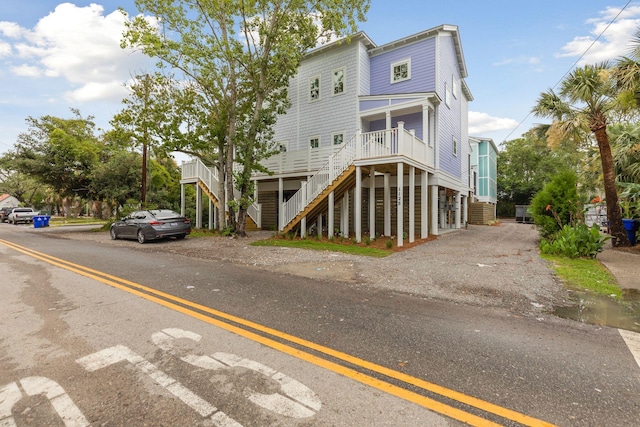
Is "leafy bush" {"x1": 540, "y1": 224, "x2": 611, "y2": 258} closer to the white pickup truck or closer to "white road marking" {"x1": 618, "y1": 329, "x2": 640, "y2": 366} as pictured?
"white road marking" {"x1": 618, "y1": 329, "x2": 640, "y2": 366}

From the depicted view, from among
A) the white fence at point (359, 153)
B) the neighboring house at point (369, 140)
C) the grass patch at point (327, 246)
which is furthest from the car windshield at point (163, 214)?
Answer: the white fence at point (359, 153)

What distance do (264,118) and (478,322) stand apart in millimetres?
12115

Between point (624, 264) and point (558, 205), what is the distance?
10.8 ft

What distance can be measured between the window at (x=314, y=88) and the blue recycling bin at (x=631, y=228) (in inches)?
586

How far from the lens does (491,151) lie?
107 ft

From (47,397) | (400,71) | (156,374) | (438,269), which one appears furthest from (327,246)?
(400,71)

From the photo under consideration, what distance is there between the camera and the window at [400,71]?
1583cm

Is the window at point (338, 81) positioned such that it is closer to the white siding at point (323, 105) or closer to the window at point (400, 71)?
the white siding at point (323, 105)

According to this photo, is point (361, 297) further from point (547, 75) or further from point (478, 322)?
point (547, 75)

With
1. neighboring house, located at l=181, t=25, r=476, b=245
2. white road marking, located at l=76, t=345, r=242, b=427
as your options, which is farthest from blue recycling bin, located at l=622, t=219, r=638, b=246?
white road marking, located at l=76, t=345, r=242, b=427

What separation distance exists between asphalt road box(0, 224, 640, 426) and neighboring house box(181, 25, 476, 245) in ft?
26.0

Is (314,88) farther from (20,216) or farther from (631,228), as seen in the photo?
(20,216)

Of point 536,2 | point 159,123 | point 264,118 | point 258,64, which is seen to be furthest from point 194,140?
point 536,2

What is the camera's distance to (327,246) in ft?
37.1
